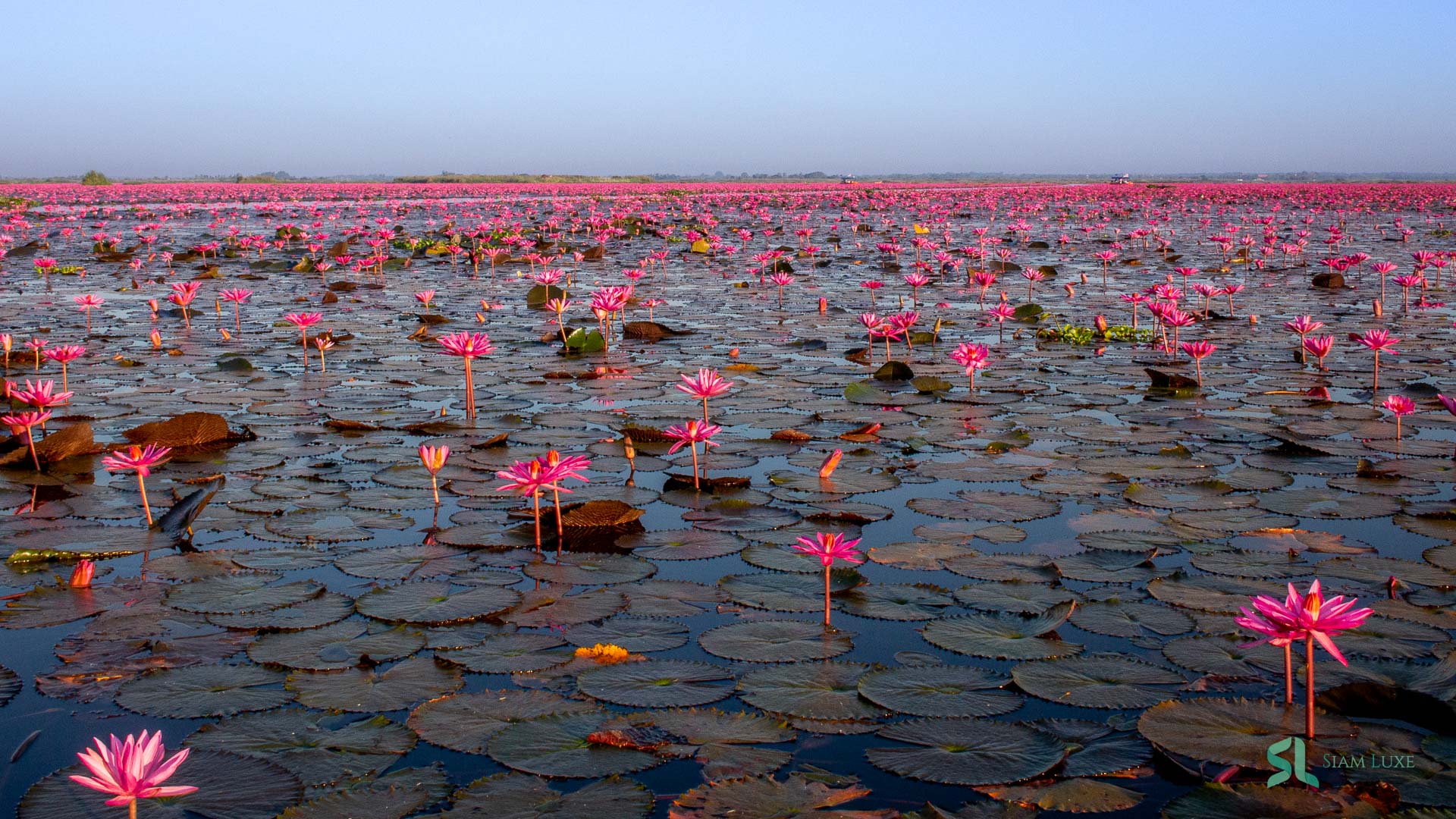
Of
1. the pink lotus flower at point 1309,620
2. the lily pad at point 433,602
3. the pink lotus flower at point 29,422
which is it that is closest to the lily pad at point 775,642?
the lily pad at point 433,602

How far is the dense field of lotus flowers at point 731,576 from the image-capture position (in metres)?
2.07

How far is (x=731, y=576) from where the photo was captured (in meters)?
3.17

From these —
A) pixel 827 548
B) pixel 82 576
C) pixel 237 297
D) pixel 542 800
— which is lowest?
pixel 542 800

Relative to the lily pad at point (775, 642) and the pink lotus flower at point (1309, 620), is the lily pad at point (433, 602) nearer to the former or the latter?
the lily pad at point (775, 642)

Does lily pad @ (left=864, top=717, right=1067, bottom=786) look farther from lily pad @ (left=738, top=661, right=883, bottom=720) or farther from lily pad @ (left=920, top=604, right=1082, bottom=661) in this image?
lily pad @ (left=920, top=604, right=1082, bottom=661)

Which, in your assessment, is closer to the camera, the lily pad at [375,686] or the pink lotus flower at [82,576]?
the lily pad at [375,686]

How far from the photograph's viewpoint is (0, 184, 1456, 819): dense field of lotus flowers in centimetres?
207

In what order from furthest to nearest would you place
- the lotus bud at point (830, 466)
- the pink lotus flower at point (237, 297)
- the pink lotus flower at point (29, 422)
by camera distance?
the pink lotus flower at point (237, 297) < the lotus bud at point (830, 466) < the pink lotus flower at point (29, 422)

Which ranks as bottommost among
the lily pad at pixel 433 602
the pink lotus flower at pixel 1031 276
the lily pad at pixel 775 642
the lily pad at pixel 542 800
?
the lily pad at pixel 542 800

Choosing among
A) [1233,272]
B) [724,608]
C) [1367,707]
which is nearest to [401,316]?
[724,608]

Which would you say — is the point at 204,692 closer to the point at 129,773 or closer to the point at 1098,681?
the point at 129,773

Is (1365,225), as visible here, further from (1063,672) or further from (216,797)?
(216,797)

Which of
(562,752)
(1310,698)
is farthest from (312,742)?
(1310,698)

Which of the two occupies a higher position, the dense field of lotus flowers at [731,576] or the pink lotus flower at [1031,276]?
the pink lotus flower at [1031,276]
